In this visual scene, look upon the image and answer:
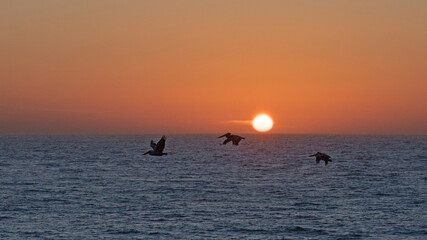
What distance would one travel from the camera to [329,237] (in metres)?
55.4

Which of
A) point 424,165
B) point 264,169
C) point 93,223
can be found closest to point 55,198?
point 93,223

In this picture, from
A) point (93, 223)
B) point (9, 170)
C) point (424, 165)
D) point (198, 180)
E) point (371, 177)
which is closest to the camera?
point (93, 223)

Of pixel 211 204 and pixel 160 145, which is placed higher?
pixel 160 145

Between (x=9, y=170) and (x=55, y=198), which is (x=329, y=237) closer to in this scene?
(x=55, y=198)

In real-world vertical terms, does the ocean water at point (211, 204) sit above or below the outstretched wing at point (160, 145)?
below

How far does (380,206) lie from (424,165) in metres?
68.1

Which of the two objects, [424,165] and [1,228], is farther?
[424,165]

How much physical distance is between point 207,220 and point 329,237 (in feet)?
37.1

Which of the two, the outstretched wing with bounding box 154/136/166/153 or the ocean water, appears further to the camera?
the ocean water

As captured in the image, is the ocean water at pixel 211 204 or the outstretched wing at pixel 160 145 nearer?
the outstretched wing at pixel 160 145

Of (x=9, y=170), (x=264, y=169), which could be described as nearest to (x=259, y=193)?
(x=264, y=169)

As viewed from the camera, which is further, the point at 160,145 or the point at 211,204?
the point at 211,204

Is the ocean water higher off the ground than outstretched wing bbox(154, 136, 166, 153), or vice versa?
outstretched wing bbox(154, 136, 166, 153)

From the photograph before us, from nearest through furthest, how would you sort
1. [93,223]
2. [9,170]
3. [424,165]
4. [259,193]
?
[93,223], [259,193], [9,170], [424,165]
